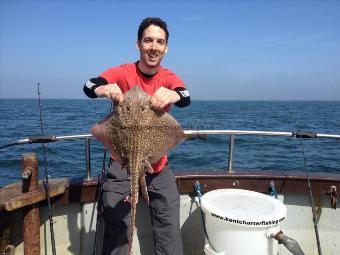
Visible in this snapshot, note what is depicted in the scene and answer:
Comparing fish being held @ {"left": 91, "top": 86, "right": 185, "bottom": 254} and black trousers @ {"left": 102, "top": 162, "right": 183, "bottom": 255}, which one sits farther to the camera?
black trousers @ {"left": 102, "top": 162, "right": 183, "bottom": 255}

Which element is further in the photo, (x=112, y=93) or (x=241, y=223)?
(x=241, y=223)

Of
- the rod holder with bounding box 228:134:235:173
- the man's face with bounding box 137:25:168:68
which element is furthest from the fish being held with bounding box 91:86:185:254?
the rod holder with bounding box 228:134:235:173

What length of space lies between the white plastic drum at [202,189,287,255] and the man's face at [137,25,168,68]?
5.41 ft

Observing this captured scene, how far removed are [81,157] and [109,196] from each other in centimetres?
1284

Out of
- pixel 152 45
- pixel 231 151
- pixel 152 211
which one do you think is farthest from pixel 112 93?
pixel 231 151

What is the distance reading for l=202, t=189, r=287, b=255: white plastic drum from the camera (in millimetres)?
3277

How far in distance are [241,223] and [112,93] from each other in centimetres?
179

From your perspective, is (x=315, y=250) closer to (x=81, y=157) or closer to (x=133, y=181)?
(x=133, y=181)

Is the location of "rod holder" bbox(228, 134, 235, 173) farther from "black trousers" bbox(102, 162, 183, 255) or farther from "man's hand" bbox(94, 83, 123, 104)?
"man's hand" bbox(94, 83, 123, 104)

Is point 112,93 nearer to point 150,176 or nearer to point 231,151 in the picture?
point 150,176

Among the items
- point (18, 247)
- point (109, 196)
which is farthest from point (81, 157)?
point (109, 196)

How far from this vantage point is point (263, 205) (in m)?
3.59

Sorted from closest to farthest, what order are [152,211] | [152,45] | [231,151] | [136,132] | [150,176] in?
[136,132], [152,45], [150,176], [152,211], [231,151]

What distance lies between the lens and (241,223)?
3264mm
